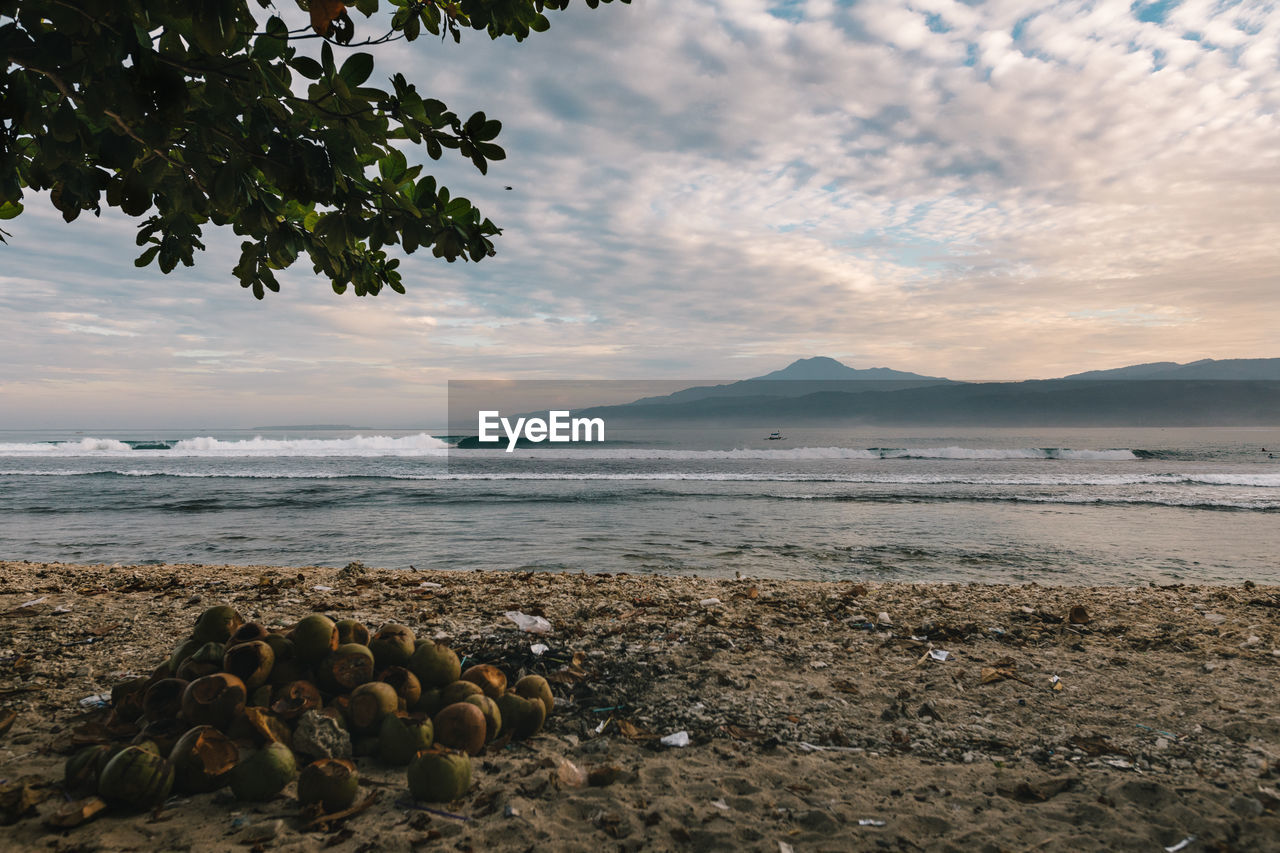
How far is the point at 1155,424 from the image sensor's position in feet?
371

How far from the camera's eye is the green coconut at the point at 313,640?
3494 mm

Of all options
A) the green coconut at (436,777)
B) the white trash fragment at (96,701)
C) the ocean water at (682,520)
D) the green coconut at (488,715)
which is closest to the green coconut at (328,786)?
the green coconut at (436,777)

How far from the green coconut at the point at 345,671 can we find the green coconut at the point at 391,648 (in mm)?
168

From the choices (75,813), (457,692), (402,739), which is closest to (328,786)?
(402,739)

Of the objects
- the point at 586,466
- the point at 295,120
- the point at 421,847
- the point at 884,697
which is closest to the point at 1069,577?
the point at 884,697

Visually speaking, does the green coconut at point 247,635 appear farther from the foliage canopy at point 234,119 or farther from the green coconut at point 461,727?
the foliage canopy at point 234,119

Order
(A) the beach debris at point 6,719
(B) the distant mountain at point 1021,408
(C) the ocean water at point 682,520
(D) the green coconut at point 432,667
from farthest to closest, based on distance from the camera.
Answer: (B) the distant mountain at point 1021,408 → (C) the ocean water at point 682,520 → (D) the green coconut at point 432,667 → (A) the beach debris at point 6,719

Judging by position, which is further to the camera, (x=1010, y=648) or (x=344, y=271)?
(x=1010, y=648)

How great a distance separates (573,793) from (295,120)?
3.53m

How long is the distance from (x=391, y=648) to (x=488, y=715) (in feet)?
2.31

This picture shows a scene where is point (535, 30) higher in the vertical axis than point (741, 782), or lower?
higher

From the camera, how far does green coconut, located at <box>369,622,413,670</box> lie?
3.63 m

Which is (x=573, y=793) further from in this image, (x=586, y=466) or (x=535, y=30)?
(x=586, y=466)

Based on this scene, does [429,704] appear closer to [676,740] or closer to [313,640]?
[313,640]
